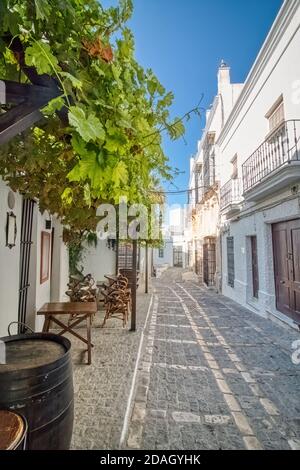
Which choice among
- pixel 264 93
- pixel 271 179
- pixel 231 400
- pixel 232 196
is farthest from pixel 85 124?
pixel 232 196

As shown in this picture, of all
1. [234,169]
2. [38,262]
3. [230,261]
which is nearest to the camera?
[38,262]

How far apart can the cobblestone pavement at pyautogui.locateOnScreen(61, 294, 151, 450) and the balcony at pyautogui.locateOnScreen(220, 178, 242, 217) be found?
18.1 feet

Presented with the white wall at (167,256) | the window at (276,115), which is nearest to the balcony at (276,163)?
the window at (276,115)

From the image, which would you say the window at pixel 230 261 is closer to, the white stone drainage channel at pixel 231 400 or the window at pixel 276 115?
the window at pixel 276 115

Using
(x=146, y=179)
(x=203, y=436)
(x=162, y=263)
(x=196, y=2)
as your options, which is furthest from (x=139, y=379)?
(x=162, y=263)

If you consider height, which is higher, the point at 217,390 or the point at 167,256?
the point at 167,256

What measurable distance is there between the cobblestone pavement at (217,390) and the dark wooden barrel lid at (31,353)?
1074mm

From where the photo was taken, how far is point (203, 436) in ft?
7.47

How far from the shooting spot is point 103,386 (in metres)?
3.07

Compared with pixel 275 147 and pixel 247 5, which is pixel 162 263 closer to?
pixel 275 147

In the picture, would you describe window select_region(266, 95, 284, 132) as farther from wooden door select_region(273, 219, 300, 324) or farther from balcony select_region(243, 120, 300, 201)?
wooden door select_region(273, 219, 300, 324)

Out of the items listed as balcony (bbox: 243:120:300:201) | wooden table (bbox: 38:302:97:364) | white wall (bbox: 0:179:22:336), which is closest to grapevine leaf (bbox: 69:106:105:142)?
white wall (bbox: 0:179:22:336)

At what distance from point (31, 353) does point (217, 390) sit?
91.7 inches

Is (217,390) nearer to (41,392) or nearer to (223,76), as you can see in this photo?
(41,392)
